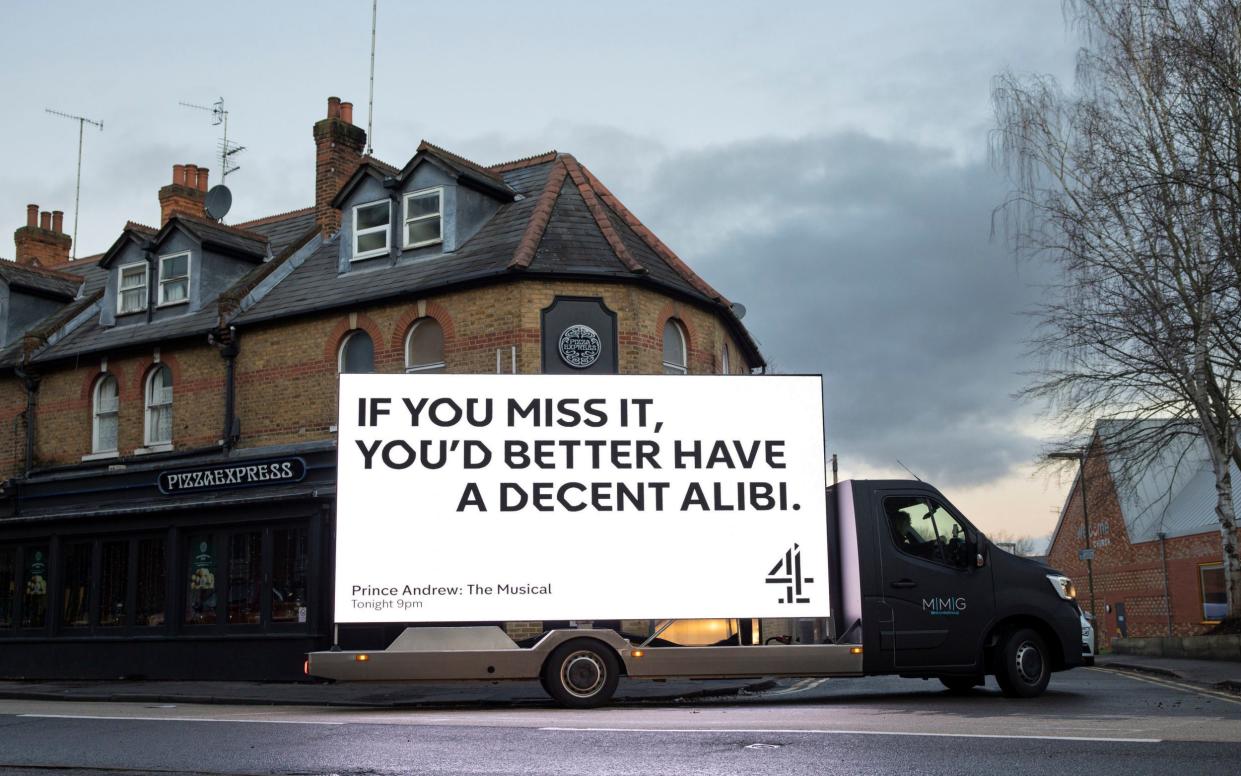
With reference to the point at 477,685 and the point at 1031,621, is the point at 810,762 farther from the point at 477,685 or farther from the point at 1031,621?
the point at 477,685

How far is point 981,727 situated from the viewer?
32.4ft

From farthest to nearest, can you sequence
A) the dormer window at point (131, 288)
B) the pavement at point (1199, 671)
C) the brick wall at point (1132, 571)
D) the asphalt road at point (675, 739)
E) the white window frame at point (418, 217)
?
the brick wall at point (1132, 571)
the dormer window at point (131, 288)
the white window frame at point (418, 217)
the pavement at point (1199, 671)
the asphalt road at point (675, 739)

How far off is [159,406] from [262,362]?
9.92 feet

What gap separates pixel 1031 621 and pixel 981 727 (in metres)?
4.18

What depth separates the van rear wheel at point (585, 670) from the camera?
1316 cm

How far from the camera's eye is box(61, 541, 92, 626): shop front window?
915 inches

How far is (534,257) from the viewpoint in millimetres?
21203

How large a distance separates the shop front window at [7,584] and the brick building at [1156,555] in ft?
98.4

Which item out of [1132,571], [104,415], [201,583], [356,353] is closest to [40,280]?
[104,415]

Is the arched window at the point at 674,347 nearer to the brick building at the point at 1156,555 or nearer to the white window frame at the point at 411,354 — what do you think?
the white window frame at the point at 411,354

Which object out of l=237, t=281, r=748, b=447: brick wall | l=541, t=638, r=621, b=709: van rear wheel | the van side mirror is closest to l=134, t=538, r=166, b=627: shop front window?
l=237, t=281, r=748, b=447: brick wall

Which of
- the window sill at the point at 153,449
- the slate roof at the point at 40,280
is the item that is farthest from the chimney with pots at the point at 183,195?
the window sill at the point at 153,449

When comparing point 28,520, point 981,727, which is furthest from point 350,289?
point 981,727

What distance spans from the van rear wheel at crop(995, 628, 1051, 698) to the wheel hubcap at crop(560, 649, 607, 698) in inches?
178
